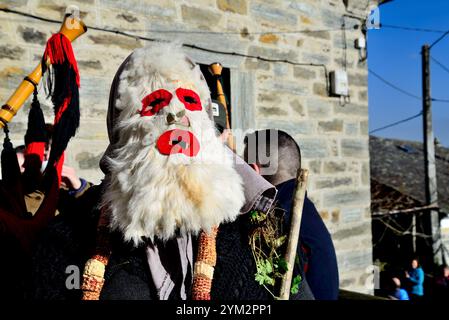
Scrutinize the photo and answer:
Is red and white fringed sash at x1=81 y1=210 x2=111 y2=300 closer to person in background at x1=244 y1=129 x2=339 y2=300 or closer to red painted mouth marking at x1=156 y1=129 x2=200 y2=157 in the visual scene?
red painted mouth marking at x1=156 y1=129 x2=200 y2=157

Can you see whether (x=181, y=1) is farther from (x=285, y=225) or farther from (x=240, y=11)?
(x=285, y=225)

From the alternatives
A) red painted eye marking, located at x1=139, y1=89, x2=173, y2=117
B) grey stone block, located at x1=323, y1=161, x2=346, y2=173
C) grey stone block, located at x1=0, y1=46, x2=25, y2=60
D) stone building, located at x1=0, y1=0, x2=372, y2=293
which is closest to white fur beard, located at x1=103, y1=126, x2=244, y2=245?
red painted eye marking, located at x1=139, y1=89, x2=173, y2=117

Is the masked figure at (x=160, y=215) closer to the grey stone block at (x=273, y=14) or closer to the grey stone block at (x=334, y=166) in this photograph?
the grey stone block at (x=273, y=14)

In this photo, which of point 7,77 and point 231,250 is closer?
point 231,250

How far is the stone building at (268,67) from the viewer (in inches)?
116

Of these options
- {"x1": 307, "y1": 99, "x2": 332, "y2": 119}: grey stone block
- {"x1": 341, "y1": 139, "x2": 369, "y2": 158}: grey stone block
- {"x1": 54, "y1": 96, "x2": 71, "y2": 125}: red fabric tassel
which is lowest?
{"x1": 54, "y1": 96, "x2": 71, "y2": 125}: red fabric tassel

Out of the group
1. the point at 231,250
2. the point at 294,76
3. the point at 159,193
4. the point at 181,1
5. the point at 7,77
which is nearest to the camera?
the point at 159,193

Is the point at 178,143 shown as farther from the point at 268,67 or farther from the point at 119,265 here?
the point at 268,67

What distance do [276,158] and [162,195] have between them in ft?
4.10

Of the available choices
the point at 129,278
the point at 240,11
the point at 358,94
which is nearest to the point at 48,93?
the point at 129,278

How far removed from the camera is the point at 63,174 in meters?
2.09

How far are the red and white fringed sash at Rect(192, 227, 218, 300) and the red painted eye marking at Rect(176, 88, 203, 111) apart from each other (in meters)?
0.43

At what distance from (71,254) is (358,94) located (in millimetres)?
4192

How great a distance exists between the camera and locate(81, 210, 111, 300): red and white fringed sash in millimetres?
1307
